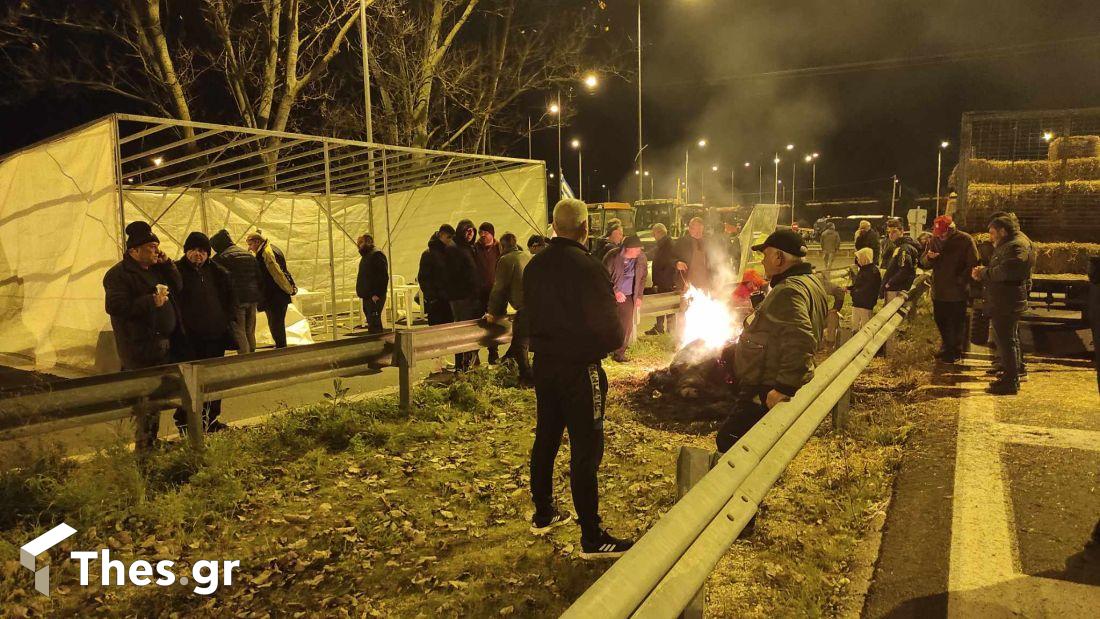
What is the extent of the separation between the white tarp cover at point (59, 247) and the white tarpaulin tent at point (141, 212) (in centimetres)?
2

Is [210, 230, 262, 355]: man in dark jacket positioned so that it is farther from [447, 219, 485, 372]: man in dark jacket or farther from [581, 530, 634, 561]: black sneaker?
[581, 530, 634, 561]: black sneaker

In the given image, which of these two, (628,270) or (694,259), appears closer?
(628,270)

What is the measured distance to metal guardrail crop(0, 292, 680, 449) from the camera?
4.52m

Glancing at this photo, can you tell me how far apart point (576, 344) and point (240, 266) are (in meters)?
6.35

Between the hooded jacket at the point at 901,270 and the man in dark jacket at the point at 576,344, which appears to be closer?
the man in dark jacket at the point at 576,344

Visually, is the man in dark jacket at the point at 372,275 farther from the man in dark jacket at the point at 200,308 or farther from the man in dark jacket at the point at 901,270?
the man in dark jacket at the point at 901,270

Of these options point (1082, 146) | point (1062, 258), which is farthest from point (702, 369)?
point (1082, 146)

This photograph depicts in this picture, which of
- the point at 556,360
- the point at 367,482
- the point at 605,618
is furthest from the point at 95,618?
the point at 605,618

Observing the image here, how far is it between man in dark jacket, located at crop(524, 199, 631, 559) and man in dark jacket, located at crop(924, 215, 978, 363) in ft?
24.2

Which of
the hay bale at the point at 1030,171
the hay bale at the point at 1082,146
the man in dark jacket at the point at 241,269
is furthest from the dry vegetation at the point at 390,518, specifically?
the hay bale at the point at 1082,146

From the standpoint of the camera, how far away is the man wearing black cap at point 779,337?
3945 millimetres

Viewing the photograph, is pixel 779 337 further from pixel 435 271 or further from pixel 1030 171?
pixel 1030 171

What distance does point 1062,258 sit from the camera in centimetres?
1062

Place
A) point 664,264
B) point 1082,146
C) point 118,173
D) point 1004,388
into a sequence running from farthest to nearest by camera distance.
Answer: point 664,264 < point 1082,146 < point 118,173 < point 1004,388
